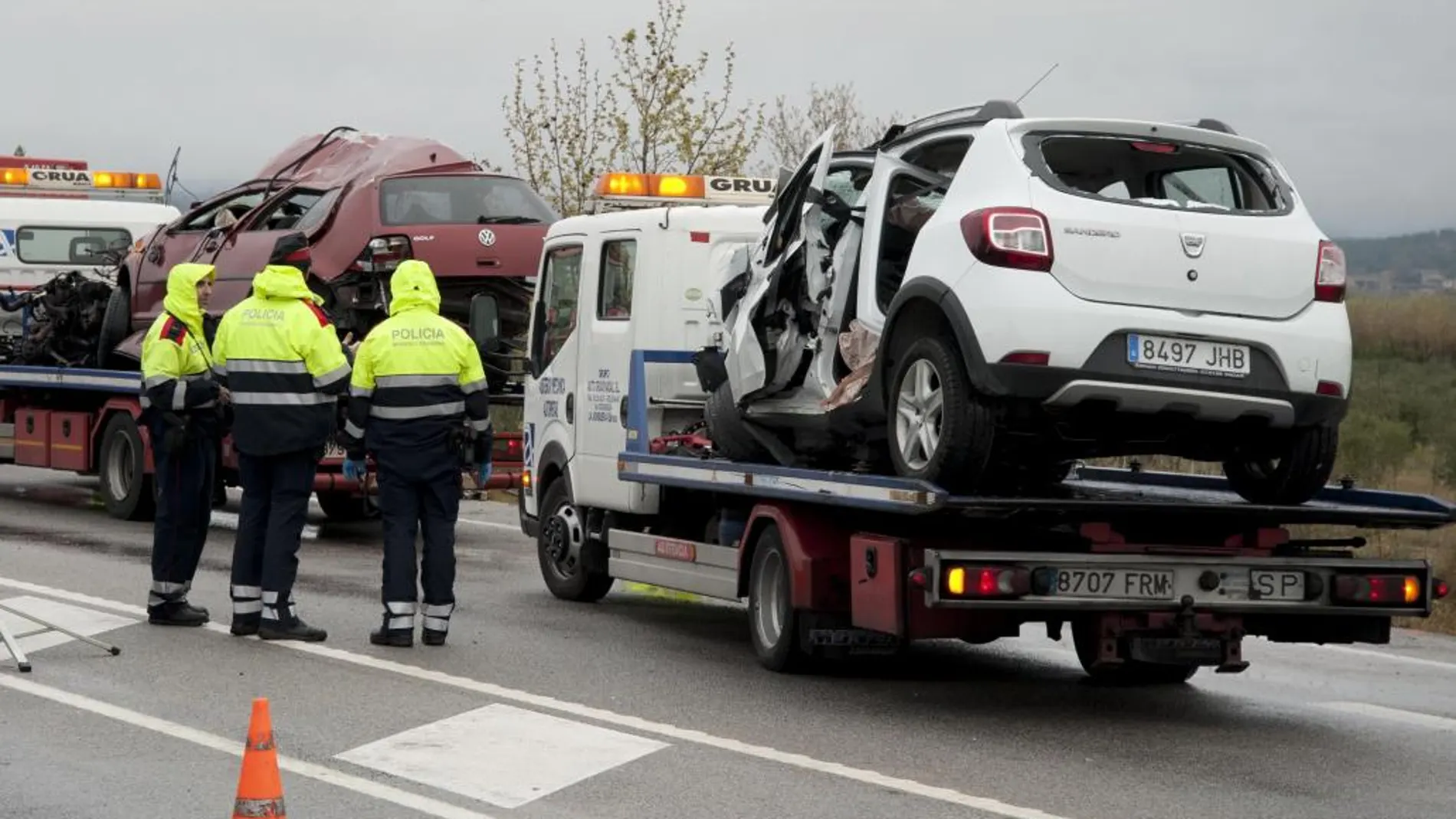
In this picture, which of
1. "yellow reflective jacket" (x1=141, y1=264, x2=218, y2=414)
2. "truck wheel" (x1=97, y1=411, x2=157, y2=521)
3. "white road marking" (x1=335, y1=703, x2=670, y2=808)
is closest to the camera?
"white road marking" (x1=335, y1=703, x2=670, y2=808)

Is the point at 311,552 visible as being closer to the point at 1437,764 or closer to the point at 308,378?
the point at 308,378

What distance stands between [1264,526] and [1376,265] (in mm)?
95791

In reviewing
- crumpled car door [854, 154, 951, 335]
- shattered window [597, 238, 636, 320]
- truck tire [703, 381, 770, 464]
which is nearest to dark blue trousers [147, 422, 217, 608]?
shattered window [597, 238, 636, 320]

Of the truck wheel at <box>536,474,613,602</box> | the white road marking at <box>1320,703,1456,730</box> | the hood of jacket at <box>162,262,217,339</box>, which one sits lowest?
the white road marking at <box>1320,703,1456,730</box>

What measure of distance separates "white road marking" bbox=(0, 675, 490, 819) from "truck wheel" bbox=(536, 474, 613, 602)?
4.04 m

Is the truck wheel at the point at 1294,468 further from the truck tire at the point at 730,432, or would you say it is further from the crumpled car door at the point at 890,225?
the truck tire at the point at 730,432

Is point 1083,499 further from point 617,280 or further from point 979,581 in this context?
point 617,280

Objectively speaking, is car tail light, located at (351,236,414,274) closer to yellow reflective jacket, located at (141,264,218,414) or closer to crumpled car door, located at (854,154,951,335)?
yellow reflective jacket, located at (141,264,218,414)

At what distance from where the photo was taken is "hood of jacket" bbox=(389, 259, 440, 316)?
37.0ft

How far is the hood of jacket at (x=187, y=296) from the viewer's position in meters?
11.9

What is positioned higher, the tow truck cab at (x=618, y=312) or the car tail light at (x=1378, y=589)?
the tow truck cab at (x=618, y=312)

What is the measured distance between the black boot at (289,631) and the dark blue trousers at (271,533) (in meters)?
0.02

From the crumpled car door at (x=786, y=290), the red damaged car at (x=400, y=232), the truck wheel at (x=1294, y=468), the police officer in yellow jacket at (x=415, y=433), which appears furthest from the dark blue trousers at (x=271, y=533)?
the truck wheel at (x=1294, y=468)

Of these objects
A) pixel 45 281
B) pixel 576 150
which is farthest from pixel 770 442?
pixel 576 150
